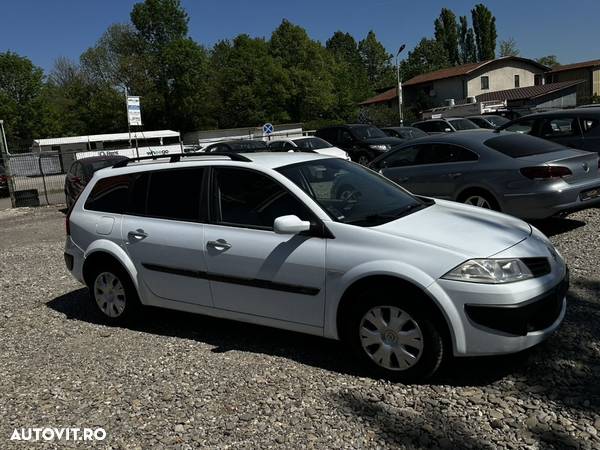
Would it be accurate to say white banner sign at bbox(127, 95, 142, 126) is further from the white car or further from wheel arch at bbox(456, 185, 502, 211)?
the white car

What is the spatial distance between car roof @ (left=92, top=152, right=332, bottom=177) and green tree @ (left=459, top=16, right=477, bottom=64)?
97236 millimetres

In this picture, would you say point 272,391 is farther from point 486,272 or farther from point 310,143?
point 310,143

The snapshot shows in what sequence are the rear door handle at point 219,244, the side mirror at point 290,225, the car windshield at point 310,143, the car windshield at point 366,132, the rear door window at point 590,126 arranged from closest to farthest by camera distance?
the side mirror at point 290,225, the rear door handle at point 219,244, the rear door window at point 590,126, the car windshield at point 310,143, the car windshield at point 366,132

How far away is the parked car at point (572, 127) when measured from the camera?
941cm

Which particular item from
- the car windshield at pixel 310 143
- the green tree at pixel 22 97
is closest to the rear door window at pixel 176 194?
the car windshield at pixel 310 143

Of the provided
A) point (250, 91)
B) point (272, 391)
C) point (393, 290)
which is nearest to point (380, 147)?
point (393, 290)

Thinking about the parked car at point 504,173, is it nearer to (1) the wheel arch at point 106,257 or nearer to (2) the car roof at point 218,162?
(2) the car roof at point 218,162

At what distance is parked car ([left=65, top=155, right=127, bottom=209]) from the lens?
1361cm

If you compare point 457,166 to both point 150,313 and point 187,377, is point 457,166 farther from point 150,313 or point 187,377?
point 187,377

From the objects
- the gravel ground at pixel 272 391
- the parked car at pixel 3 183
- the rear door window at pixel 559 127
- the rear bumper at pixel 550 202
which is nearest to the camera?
the gravel ground at pixel 272 391

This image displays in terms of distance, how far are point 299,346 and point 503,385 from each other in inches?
62.1

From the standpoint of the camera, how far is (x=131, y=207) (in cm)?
516

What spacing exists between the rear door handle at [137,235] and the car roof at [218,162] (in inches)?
23.5

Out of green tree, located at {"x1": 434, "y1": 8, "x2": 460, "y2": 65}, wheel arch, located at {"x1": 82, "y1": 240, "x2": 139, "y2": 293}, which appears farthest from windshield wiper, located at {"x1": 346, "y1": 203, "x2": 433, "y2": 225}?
green tree, located at {"x1": 434, "y1": 8, "x2": 460, "y2": 65}
